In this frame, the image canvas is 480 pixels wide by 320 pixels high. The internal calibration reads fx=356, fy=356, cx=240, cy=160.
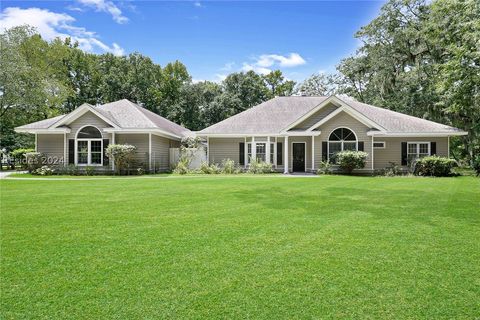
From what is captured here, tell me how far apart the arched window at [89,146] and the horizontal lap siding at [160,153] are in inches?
133

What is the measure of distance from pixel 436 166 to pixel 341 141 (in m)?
5.64

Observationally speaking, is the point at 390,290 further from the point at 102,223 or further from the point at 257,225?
the point at 102,223

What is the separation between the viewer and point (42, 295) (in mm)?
3672

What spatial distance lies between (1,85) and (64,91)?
8.15 metres

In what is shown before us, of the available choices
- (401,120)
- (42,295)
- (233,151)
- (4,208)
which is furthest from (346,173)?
(42,295)

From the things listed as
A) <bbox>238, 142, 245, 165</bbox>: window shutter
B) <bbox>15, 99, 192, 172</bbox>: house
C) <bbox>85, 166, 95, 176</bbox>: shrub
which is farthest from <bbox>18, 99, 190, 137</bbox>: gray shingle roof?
<bbox>238, 142, 245, 165</bbox>: window shutter

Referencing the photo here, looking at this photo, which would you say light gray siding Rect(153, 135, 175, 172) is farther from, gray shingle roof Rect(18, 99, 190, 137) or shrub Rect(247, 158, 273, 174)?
shrub Rect(247, 158, 273, 174)

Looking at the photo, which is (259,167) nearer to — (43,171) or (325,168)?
(325,168)

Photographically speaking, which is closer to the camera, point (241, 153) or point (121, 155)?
point (121, 155)

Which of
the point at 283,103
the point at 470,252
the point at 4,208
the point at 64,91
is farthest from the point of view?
the point at 64,91

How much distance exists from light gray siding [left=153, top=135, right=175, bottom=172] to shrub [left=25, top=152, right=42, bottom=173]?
7.08 m

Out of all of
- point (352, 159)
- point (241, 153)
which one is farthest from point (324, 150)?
point (241, 153)

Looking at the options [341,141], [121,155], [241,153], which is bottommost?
[121,155]

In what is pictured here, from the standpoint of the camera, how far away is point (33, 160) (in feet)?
73.7
